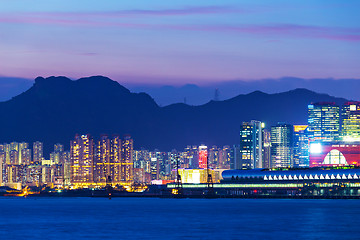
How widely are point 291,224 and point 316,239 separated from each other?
26527mm

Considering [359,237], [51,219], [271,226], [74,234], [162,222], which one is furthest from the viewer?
[51,219]

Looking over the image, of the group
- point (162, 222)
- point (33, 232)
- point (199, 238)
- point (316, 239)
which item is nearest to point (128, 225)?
point (162, 222)

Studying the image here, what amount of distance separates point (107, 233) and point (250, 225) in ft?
85.9

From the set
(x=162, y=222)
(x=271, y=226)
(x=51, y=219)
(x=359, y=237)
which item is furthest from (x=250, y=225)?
(x=51, y=219)

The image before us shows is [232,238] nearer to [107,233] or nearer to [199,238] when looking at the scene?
[199,238]

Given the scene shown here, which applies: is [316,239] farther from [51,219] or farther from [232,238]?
[51,219]

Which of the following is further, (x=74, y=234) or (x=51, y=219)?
(x=51, y=219)

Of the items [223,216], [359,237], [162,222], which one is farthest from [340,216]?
[359,237]

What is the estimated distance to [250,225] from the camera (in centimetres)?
13975

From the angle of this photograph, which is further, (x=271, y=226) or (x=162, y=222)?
(x=162, y=222)

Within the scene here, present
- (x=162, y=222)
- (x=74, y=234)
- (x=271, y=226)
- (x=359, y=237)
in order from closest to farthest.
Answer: (x=359, y=237) → (x=74, y=234) → (x=271, y=226) → (x=162, y=222)

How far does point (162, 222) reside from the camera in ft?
490

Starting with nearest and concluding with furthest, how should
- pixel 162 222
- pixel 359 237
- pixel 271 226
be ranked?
pixel 359 237, pixel 271 226, pixel 162 222

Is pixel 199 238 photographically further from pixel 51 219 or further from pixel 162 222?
pixel 51 219
